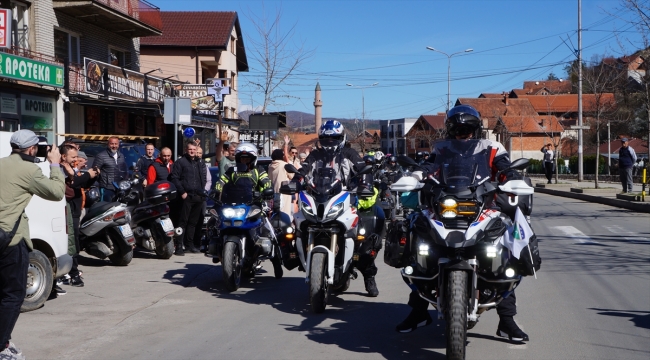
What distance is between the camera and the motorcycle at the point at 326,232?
780 centimetres

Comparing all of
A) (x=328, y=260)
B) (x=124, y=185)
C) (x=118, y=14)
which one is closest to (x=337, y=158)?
(x=328, y=260)

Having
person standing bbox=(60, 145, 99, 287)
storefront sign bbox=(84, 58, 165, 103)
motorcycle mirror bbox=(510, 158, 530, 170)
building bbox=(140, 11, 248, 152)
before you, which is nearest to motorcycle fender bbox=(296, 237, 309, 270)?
motorcycle mirror bbox=(510, 158, 530, 170)

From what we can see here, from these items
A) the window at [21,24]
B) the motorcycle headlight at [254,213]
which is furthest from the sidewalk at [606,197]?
the window at [21,24]

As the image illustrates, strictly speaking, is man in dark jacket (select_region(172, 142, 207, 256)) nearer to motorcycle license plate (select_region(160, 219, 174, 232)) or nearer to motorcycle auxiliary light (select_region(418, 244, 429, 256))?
motorcycle license plate (select_region(160, 219, 174, 232))

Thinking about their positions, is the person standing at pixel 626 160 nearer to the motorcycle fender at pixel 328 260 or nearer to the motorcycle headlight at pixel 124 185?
the motorcycle headlight at pixel 124 185

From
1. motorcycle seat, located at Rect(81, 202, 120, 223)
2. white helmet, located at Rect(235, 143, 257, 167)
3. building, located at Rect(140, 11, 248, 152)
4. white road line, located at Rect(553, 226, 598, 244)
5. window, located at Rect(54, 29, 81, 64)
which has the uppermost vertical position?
building, located at Rect(140, 11, 248, 152)

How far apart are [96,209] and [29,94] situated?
11355 mm

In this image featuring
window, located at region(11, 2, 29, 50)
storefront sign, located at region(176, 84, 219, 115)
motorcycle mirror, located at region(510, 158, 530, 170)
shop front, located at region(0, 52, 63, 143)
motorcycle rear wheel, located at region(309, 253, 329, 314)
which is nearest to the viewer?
motorcycle mirror, located at region(510, 158, 530, 170)

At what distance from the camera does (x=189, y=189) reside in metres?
12.9

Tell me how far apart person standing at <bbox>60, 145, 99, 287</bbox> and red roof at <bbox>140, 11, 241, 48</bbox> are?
3513 centimetres

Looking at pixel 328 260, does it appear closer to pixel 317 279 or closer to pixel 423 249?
pixel 317 279

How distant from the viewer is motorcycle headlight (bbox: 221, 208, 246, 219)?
9.54 meters

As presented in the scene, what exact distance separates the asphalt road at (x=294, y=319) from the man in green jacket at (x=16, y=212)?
22.5 inches

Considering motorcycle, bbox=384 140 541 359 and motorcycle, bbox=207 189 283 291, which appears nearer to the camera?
motorcycle, bbox=384 140 541 359
